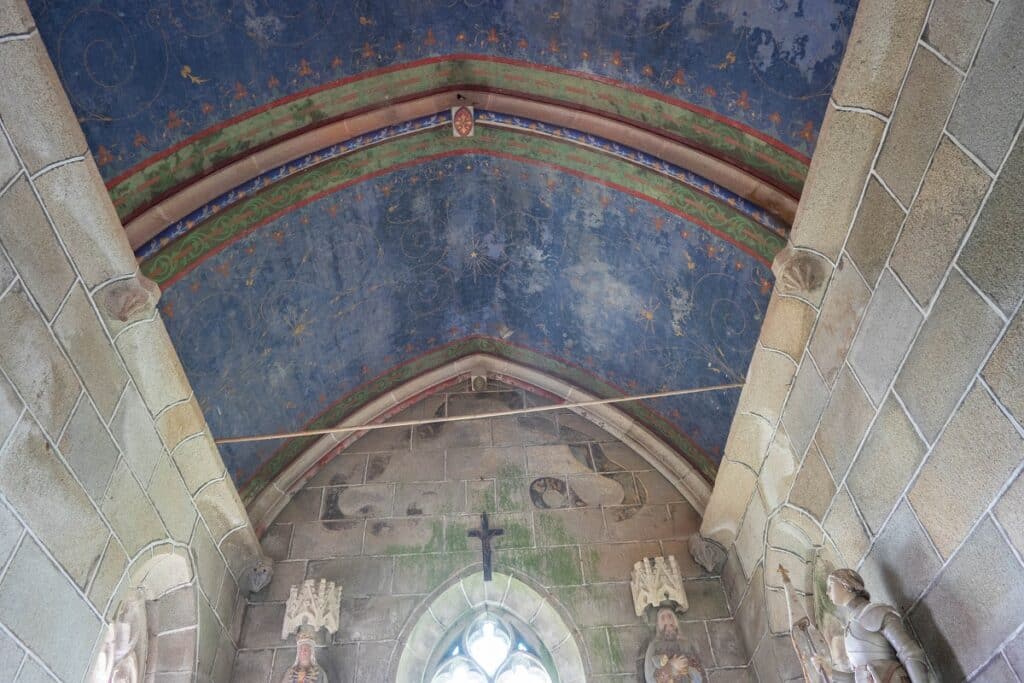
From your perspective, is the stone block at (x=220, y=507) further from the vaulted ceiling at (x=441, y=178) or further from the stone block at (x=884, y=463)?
the stone block at (x=884, y=463)

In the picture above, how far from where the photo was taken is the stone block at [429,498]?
6559mm

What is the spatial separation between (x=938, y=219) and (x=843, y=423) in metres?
1.24

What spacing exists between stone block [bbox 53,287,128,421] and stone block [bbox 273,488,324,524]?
8.38 ft

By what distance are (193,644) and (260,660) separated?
2.32 feet

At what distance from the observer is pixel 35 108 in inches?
138

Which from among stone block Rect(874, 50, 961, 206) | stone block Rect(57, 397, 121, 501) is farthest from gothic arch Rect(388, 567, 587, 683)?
stone block Rect(874, 50, 961, 206)

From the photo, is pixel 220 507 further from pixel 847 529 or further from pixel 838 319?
pixel 838 319

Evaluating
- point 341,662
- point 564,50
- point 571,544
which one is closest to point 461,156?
point 564,50

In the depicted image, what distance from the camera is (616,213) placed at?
6215 millimetres

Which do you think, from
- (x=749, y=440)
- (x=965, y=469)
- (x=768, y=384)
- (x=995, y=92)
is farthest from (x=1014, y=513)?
(x=749, y=440)

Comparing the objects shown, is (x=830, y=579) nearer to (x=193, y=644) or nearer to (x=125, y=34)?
(x=193, y=644)

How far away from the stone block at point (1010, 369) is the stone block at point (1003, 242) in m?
0.09

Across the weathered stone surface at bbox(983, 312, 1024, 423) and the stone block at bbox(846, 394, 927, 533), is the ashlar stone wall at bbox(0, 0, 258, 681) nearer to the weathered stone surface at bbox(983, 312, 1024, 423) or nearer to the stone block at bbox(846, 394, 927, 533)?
the stone block at bbox(846, 394, 927, 533)

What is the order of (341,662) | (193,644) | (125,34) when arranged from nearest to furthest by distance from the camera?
(125,34) < (193,644) < (341,662)
